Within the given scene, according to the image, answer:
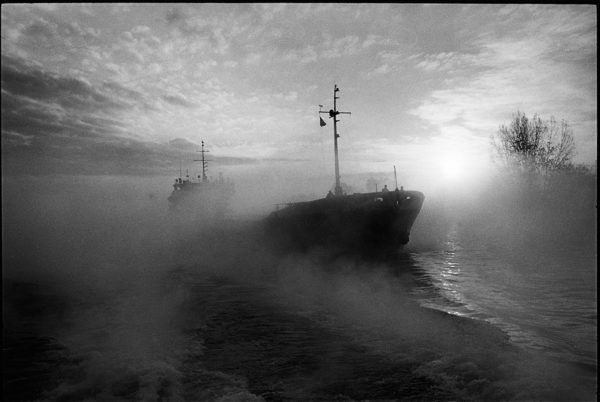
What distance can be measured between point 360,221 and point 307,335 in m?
15.3

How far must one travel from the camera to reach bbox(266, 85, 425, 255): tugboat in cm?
2605

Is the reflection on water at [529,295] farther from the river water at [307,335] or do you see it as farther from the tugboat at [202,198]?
the tugboat at [202,198]

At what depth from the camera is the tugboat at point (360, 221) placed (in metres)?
26.0

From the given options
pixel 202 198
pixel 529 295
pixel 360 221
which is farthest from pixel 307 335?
pixel 202 198

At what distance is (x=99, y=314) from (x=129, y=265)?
1656cm

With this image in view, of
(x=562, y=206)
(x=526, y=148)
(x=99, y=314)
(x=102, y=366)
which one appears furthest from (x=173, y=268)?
(x=562, y=206)

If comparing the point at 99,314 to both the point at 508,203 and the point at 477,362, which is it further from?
the point at 508,203

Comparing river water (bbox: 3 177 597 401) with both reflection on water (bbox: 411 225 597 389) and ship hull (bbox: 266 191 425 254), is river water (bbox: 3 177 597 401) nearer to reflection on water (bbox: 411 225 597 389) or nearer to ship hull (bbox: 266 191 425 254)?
reflection on water (bbox: 411 225 597 389)

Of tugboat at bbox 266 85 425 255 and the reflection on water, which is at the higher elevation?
tugboat at bbox 266 85 425 255

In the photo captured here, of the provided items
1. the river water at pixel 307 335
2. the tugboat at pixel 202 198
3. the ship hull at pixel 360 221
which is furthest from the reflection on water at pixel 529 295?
the tugboat at pixel 202 198

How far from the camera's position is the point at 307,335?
460 inches

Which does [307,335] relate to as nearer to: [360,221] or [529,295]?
[529,295]

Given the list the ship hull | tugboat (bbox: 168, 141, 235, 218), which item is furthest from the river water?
tugboat (bbox: 168, 141, 235, 218)

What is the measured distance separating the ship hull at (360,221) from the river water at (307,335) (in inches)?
101
